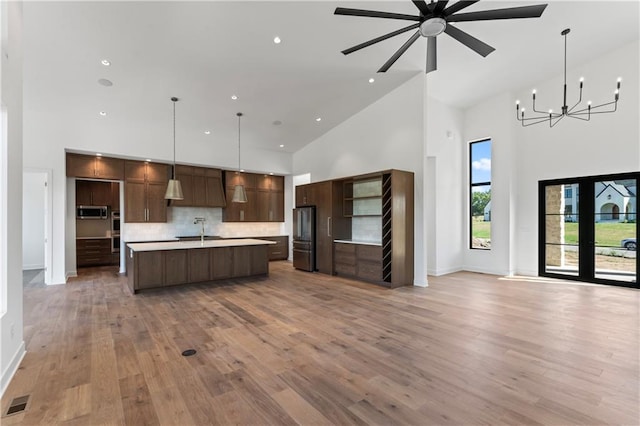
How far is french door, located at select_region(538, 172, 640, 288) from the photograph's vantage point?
5.67 meters

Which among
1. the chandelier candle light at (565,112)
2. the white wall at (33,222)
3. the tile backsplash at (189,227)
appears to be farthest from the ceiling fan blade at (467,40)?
the white wall at (33,222)

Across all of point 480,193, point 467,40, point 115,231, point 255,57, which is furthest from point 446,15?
point 115,231

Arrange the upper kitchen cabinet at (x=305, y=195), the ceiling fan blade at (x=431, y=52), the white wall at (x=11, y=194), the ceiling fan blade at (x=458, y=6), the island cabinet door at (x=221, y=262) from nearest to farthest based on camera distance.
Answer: the white wall at (x=11, y=194) → the ceiling fan blade at (x=458, y=6) → the ceiling fan blade at (x=431, y=52) → the island cabinet door at (x=221, y=262) → the upper kitchen cabinet at (x=305, y=195)

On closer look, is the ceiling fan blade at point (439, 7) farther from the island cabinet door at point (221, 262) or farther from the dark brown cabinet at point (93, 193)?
the dark brown cabinet at point (93, 193)

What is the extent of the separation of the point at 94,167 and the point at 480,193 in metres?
9.28

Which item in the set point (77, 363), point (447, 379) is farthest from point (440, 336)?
point (77, 363)

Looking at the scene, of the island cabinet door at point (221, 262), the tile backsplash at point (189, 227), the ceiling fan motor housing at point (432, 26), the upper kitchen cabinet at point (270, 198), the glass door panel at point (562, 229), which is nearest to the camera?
the ceiling fan motor housing at point (432, 26)

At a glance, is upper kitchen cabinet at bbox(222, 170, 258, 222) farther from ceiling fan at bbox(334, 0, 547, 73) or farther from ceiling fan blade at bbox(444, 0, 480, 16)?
ceiling fan blade at bbox(444, 0, 480, 16)

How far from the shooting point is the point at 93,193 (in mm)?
8055

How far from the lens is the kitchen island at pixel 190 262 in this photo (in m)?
5.20

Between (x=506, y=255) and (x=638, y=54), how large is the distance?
4484mm

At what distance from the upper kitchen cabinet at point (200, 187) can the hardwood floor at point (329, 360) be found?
3359 mm

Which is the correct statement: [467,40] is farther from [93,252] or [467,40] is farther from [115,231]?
[93,252]

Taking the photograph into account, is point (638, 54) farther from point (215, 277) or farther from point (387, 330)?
point (215, 277)
